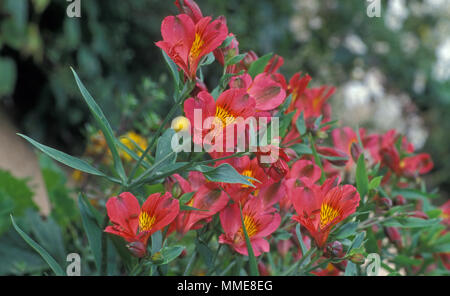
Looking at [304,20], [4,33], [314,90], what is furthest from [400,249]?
[304,20]

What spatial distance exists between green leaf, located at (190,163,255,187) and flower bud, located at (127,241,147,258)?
0.25 ft

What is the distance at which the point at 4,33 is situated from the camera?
1.77m

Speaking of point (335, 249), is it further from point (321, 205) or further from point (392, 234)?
point (392, 234)

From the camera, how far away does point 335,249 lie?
0.41 meters

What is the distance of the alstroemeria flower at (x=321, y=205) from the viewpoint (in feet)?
1.33

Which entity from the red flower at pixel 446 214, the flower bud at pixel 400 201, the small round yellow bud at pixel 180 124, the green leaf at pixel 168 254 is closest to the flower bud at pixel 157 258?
the green leaf at pixel 168 254

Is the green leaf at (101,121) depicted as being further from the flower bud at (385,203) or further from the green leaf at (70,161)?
the flower bud at (385,203)

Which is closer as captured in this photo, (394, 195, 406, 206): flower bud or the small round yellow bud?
the small round yellow bud

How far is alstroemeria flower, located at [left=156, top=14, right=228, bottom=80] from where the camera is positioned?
→ 387mm

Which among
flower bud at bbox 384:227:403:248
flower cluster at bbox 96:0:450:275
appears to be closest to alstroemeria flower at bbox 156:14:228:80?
flower cluster at bbox 96:0:450:275

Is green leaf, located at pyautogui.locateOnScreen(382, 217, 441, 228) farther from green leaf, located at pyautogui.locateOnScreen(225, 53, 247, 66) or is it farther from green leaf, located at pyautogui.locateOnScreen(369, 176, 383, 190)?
green leaf, located at pyautogui.locateOnScreen(225, 53, 247, 66)

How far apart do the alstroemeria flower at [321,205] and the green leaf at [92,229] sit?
19cm

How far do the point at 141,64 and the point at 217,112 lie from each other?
2.08 meters
